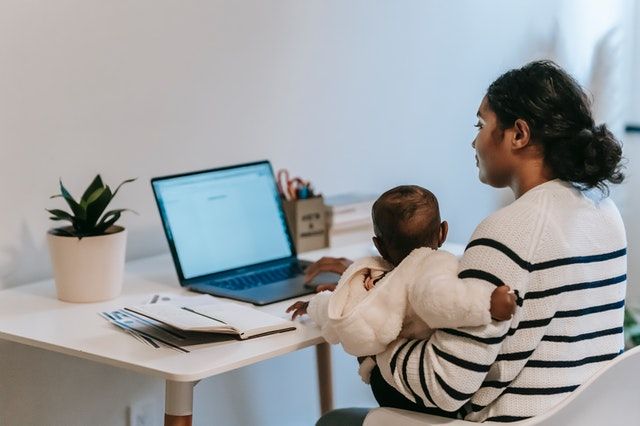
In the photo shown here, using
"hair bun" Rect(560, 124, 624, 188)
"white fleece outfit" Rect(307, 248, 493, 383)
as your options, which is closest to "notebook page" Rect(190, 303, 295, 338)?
"white fleece outfit" Rect(307, 248, 493, 383)

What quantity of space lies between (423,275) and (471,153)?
1.75m

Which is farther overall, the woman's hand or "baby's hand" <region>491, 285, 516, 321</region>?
the woman's hand

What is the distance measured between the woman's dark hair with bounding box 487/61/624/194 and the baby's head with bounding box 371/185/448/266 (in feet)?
0.62

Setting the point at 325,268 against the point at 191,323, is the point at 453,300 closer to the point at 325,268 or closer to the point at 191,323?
the point at 191,323

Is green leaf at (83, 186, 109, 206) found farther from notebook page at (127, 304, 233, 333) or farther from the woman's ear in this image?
the woman's ear

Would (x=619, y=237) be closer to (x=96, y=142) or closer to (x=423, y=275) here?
(x=423, y=275)

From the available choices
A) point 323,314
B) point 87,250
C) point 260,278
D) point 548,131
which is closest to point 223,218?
point 260,278

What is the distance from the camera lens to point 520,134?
1.70 meters

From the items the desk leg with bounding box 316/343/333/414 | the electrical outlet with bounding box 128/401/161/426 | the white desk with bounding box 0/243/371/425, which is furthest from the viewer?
the desk leg with bounding box 316/343/333/414

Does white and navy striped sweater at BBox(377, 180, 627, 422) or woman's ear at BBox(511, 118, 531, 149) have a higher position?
woman's ear at BBox(511, 118, 531, 149)

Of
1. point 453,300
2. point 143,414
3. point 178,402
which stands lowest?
point 143,414

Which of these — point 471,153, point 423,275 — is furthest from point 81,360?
point 471,153

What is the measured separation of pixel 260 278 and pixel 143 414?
0.45 m

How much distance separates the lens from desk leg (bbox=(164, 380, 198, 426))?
168cm
